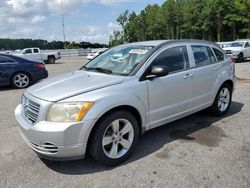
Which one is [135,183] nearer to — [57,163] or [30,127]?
[57,163]

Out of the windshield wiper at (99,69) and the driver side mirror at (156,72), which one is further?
the windshield wiper at (99,69)

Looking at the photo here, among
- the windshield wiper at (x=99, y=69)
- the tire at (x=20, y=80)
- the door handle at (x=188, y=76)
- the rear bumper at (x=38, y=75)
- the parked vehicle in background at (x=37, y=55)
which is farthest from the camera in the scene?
the parked vehicle in background at (x=37, y=55)

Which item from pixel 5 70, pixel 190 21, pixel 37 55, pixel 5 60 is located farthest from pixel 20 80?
pixel 190 21

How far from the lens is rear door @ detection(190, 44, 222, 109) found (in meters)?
5.09

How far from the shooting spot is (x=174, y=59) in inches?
187

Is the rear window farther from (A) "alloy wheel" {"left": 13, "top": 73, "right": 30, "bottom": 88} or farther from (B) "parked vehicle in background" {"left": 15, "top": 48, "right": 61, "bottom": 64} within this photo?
(B) "parked vehicle in background" {"left": 15, "top": 48, "right": 61, "bottom": 64}

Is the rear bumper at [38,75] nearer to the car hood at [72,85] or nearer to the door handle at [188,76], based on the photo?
the car hood at [72,85]

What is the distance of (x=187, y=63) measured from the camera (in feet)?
16.2

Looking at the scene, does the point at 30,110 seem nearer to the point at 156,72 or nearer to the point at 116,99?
the point at 116,99

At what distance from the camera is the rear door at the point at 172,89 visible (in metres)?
4.26

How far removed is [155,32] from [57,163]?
249ft

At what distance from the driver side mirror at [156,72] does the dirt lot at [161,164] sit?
1.10 m

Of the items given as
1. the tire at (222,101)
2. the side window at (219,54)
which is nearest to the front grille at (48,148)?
the tire at (222,101)

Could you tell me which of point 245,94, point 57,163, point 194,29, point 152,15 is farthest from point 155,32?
point 57,163
